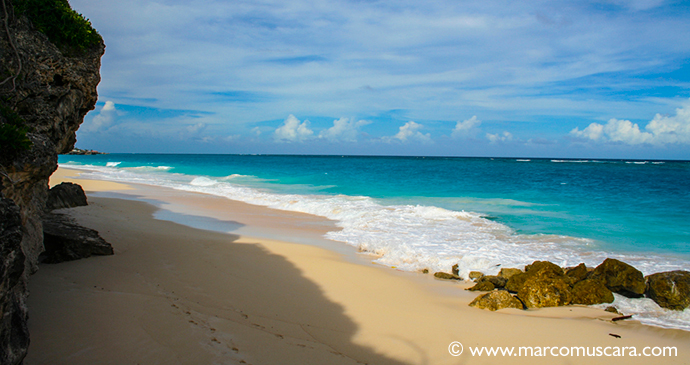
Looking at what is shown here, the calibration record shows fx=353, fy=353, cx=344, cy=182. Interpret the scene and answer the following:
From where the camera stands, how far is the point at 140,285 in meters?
5.54

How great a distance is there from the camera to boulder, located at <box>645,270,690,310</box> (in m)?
6.24

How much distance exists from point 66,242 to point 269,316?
13.4 feet

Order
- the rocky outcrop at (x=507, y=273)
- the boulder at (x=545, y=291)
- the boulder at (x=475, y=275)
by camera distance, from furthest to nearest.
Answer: the boulder at (x=475, y=275) < the rocky outcrop at (x=507, y=273) < the boulder at (x=545, y=291)

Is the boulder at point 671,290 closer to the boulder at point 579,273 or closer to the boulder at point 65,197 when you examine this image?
the boulder at point 579,273

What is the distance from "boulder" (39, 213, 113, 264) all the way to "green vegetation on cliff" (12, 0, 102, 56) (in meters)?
3.16

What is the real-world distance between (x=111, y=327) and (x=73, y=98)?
14.9 ft

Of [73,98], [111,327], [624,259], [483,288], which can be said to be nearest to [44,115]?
[73,98]

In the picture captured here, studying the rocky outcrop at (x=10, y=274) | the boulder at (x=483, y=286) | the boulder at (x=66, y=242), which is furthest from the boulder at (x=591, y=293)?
the boulder at (x=66, y=242)

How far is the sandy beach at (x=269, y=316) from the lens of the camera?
3.91m

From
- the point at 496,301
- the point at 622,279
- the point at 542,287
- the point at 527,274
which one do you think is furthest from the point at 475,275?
the point at 622,279

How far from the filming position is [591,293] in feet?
21.5

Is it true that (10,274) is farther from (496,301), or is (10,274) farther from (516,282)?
(516,282)

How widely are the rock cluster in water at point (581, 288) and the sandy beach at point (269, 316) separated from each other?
0.81 feet

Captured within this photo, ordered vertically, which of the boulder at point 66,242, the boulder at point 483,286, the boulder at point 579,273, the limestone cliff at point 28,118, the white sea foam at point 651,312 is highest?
the limestone cliff at point 28,118
